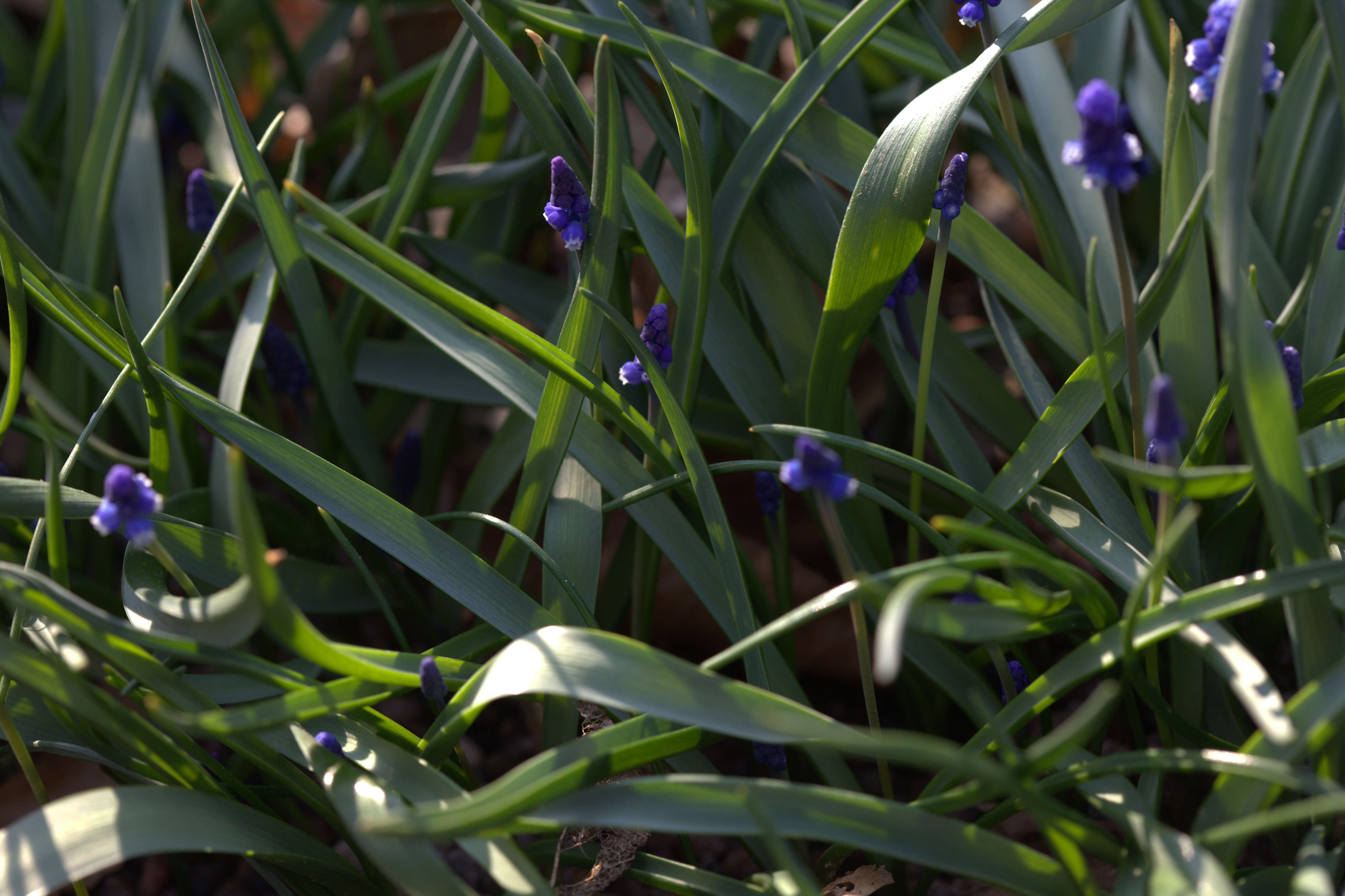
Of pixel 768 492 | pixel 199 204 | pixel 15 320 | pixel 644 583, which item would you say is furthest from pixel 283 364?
pixel 768 492

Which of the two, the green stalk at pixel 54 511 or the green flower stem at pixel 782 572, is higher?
the green stalk at pixel 54 511

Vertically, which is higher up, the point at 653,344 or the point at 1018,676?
the point at 653,344

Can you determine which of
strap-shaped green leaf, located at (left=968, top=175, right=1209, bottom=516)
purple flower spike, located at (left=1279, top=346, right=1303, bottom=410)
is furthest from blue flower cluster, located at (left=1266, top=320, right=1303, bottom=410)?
strap-shaped green leaf, located at (left=968, top=175, right=1209, bottom=516)

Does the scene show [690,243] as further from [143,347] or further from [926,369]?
[143,347]

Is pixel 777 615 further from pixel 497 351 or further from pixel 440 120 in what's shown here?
pixel 440 120

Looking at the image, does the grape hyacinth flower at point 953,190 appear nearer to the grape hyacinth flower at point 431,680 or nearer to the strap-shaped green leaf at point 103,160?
the grape hyacinth flower at point 431,680

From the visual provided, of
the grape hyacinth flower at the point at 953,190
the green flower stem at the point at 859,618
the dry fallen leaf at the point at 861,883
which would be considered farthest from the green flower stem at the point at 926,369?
the dry fallen leaf at the point at 861,883
